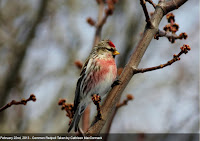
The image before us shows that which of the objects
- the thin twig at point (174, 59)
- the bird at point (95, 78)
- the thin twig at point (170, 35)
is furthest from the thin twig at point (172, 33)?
the bird at point (95, 78)

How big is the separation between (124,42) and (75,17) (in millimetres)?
2306

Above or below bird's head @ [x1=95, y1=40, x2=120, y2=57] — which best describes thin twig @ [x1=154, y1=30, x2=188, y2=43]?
above

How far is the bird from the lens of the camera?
3.71 meters

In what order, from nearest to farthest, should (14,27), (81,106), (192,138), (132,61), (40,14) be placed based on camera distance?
(132,61)
(81,106)
(192,138)
(40,14)
(14,27)

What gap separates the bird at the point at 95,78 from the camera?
3713 millimetres

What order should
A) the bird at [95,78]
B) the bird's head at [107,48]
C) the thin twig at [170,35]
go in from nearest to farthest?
the thin twig at [170,35], the bird at [95,78], the bird's head at [107,48]

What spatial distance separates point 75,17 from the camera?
8.34m

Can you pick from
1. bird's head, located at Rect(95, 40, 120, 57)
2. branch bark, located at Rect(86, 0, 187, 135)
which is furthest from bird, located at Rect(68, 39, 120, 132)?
branch bark, located at Rect(86, 0, 187, 135)

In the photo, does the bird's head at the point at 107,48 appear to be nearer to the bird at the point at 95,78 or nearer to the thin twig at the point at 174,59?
the bird at the point at 95,78

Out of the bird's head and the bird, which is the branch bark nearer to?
the bird

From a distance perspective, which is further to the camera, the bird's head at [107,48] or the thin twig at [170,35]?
the bird's head at [107,48]

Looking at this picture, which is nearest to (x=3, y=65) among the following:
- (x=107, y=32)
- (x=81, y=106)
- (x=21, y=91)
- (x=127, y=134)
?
(x=21, y=91)

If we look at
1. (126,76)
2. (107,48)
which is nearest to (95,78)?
(107,48)

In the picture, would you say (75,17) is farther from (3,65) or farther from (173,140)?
(173,140)
